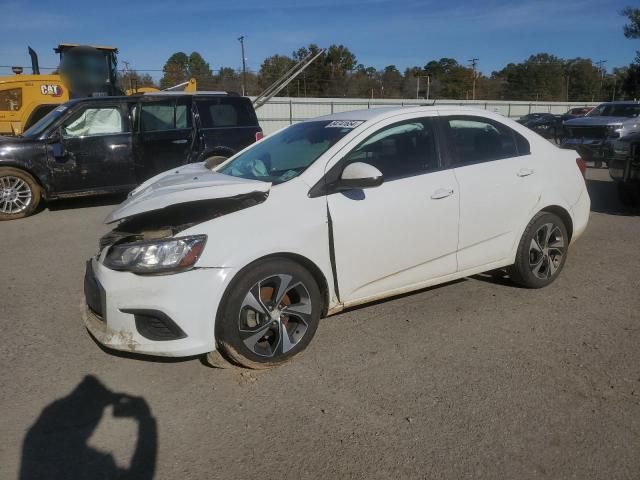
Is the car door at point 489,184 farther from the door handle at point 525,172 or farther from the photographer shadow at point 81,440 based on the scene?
the photographer shadow at point 81,440

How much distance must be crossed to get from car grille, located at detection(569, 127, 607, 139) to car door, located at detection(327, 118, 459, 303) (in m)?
12.6

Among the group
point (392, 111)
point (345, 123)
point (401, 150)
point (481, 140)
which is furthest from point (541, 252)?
point (345, 123)

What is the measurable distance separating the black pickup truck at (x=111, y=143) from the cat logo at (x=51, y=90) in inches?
218

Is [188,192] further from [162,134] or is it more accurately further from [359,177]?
[162,134]

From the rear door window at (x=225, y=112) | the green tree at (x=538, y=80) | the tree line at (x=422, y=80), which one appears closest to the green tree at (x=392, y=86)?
the tree line at (x=422, y=80)

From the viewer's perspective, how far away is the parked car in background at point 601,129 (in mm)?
13656

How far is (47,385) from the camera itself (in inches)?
125

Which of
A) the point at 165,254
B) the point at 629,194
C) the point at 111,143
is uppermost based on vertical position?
the point at 111,143

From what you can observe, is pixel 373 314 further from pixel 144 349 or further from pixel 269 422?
pixel 144 349

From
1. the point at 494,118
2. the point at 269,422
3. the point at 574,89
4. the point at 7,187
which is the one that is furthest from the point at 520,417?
the point at 574,89

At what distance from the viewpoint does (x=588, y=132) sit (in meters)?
14.7

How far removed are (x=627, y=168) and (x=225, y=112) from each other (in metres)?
6.78

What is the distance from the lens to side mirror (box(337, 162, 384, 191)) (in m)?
3.31

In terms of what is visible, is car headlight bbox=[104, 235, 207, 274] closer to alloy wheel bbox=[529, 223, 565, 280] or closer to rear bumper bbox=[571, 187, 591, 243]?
alloy wheel bbox=[529, 223, 565, 280]
